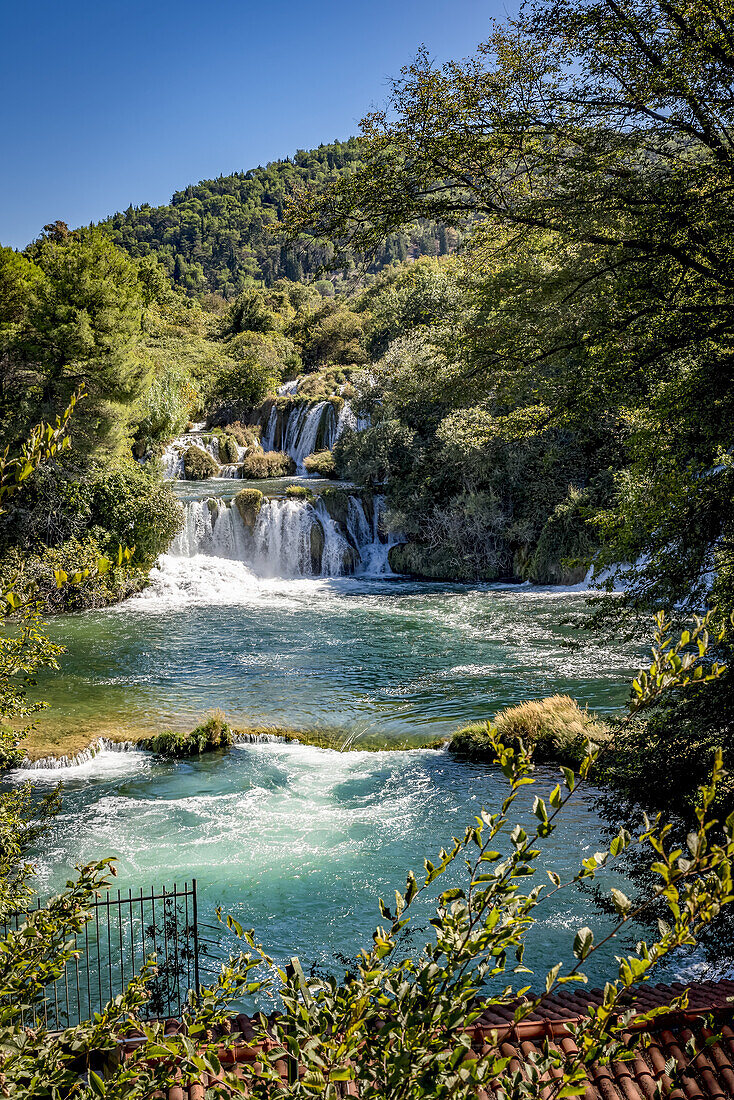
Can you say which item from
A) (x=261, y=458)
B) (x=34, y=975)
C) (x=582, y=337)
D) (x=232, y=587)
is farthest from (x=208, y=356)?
(x=34, y=975)

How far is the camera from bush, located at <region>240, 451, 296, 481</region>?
3072cm

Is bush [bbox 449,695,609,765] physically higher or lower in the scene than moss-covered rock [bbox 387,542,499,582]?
lower

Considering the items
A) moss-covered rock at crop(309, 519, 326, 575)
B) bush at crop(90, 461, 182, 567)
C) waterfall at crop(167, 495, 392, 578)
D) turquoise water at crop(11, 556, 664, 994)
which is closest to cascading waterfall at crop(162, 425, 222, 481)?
waterfall at crop(167, 495, 392, 578)

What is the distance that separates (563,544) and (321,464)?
12.0 meters

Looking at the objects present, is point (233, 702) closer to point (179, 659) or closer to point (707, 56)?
point (179, 659)

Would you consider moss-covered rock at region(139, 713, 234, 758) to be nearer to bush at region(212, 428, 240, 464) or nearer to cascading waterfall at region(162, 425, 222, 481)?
cascading waterfall at region(162, 425, 222, 481)

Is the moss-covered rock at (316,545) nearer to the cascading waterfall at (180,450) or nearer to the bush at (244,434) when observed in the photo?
the cascading waterfall at (180,450)

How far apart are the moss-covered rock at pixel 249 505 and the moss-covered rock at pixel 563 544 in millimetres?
8865

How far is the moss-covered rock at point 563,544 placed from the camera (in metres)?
20.8

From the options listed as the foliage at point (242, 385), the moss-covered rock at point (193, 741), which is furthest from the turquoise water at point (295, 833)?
the foliage at point (242, 385)

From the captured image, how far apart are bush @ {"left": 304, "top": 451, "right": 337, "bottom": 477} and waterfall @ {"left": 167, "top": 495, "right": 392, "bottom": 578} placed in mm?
5152

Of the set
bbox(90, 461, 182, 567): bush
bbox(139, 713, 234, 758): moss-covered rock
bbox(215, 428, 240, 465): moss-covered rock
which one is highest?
bbox(215, 428, 240, 465): moss-covered rock

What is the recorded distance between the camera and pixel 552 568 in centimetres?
2166

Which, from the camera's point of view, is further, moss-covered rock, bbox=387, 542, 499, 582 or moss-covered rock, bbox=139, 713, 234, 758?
moss-covered rock, bbox=387, 542, 499, 582
